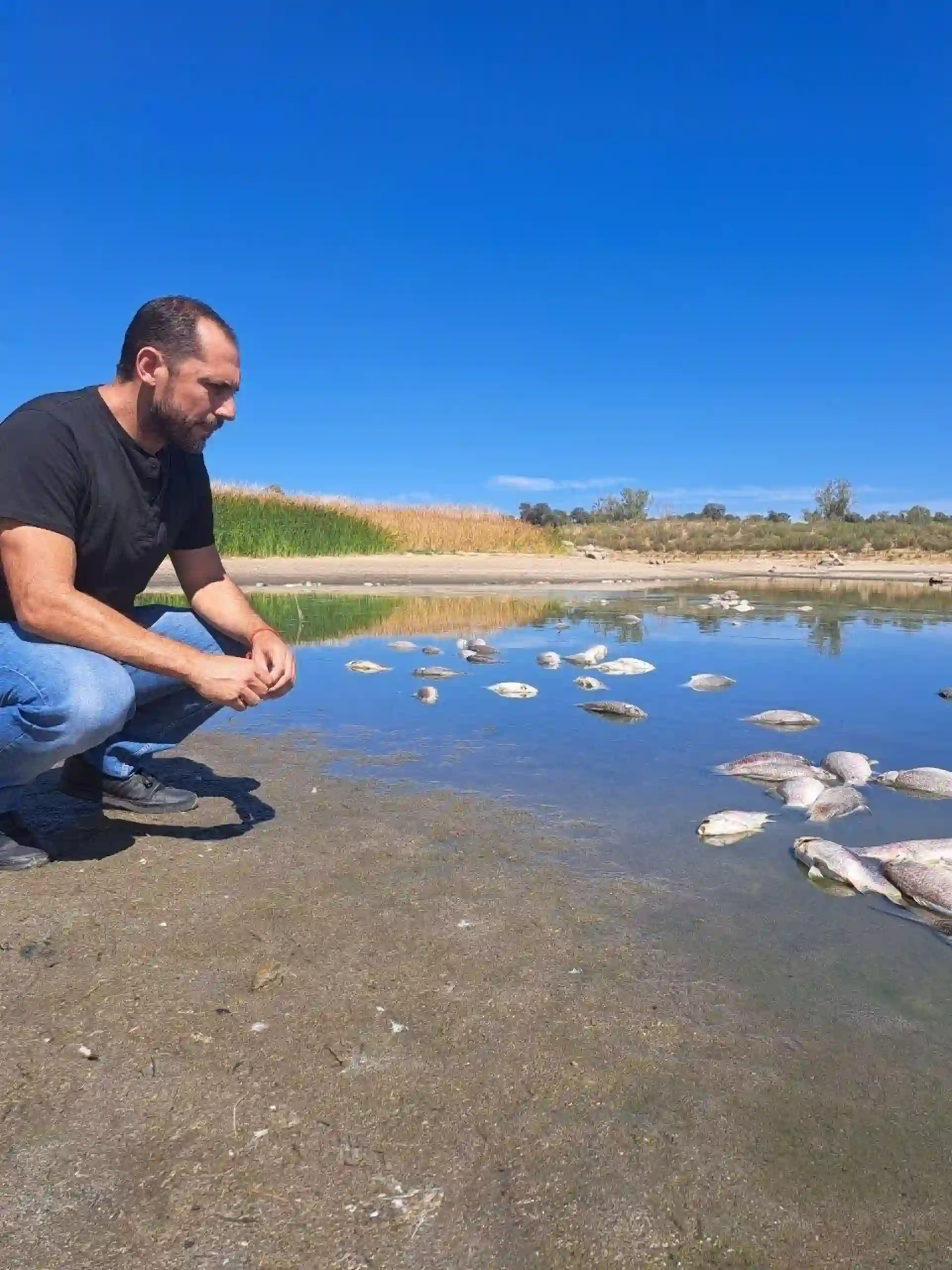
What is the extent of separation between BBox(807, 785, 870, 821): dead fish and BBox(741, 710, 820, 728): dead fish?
1.33 m

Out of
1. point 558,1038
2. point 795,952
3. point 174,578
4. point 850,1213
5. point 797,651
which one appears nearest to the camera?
point 850,1213

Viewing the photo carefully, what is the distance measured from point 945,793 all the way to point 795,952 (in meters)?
1.60

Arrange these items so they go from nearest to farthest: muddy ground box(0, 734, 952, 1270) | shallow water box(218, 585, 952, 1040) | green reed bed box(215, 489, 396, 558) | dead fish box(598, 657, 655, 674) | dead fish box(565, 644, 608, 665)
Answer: muddy ground box(0, 734, 952, 1270) → shallow water box(218, 585, 952, 1040) → dead fish box(598, 657, 655, 674) → dead fish box(565, 644, 608, 665) → green reed bed box(215, 489, 396, 558)

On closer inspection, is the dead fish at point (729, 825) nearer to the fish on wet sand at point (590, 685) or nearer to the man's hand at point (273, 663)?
the man's hand at point (273, 663)

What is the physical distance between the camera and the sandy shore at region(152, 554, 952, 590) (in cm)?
1717

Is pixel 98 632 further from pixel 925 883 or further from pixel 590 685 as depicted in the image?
pixel 590 685

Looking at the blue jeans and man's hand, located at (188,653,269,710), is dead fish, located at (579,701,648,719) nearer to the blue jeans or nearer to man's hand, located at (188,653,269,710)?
man's hand, located at (188,653,269,710)

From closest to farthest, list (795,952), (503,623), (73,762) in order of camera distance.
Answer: (795,952), (73,762), (503,623)

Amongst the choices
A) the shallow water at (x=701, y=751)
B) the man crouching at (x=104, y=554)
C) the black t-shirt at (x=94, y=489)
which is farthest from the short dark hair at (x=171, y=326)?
the shallow water at (x=701, y=751)

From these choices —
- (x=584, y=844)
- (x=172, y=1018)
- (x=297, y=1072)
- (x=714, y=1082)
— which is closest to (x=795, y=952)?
A: (x=714, y=1082)

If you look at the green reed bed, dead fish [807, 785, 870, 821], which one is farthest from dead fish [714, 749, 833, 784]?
the green reed bed

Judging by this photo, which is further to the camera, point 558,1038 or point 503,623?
point 503,623

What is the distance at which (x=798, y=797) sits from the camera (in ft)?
10.6

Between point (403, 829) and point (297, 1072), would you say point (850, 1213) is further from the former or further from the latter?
point (403, 829)
